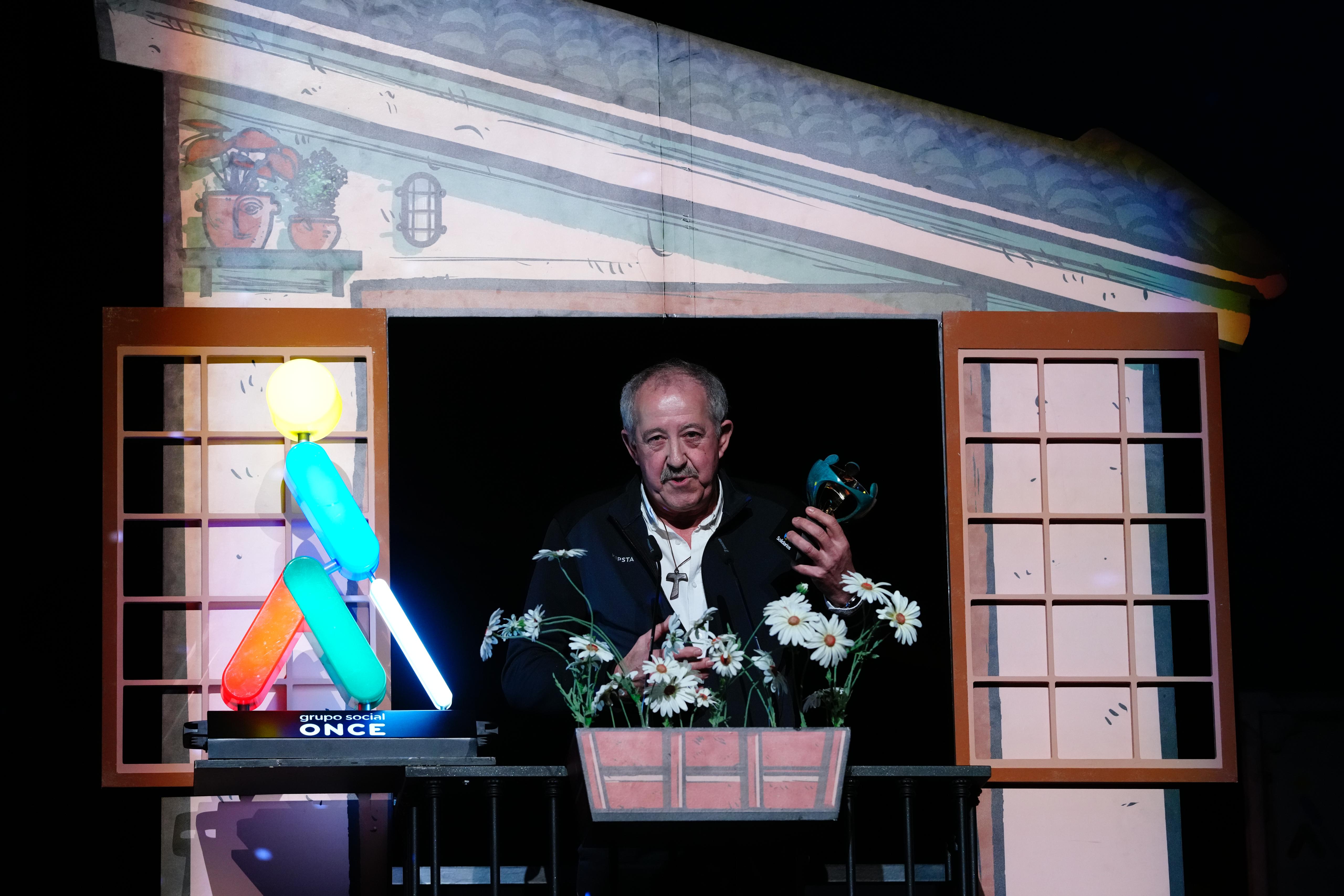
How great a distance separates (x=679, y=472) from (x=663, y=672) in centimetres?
130

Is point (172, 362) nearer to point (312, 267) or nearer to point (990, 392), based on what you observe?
point (312, 267)

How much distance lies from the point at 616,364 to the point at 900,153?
1.08 meters

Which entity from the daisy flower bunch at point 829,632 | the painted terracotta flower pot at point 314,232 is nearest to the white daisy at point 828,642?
the daisy flower bunch at point 829,632

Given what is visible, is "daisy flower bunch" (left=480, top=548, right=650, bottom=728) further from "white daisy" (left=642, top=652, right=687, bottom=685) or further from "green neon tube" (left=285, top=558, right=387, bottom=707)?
"green neon tube" (left=285, top=558, right=387, bottom=707)

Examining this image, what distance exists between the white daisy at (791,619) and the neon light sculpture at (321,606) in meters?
1.13

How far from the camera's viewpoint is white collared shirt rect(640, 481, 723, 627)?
3.88m

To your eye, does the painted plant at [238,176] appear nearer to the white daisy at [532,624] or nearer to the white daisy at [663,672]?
the white daisy at [532,624]

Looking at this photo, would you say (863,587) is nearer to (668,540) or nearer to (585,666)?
(585,666)

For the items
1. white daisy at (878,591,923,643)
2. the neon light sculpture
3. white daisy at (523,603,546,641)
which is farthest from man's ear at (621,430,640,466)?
white daisy at (878,591,923,643)

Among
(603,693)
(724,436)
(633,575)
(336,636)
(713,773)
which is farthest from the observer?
(724,436)

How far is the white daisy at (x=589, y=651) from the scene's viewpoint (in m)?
2.79

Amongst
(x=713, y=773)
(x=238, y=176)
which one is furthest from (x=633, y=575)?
(x=238, y=176)

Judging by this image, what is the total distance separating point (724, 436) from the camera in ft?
13.3

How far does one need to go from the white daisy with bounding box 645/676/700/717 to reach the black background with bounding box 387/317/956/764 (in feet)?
4.19
